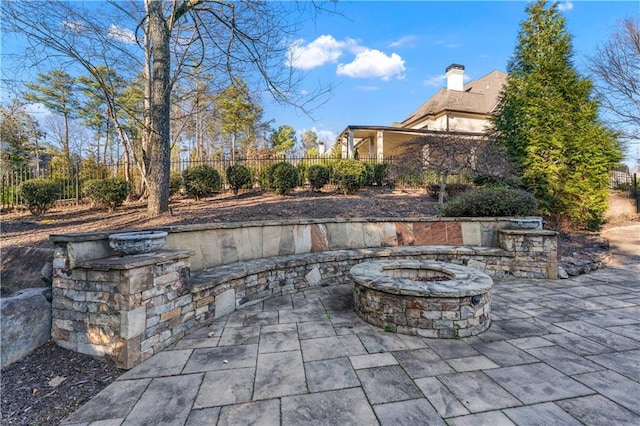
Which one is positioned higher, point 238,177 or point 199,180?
point 238,177

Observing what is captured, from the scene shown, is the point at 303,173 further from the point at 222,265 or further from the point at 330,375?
the point at 330,375

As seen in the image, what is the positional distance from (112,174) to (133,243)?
8298 millimetres

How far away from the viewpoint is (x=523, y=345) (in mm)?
2354

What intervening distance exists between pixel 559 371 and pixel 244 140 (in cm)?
1945


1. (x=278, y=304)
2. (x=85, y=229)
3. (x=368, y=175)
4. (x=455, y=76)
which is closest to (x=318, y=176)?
(x=368, y=175)

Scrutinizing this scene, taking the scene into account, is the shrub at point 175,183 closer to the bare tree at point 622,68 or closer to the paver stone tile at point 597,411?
the paver stone tile at point 597,411

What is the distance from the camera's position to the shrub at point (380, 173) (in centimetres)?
953

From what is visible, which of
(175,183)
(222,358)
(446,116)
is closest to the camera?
(222,358)

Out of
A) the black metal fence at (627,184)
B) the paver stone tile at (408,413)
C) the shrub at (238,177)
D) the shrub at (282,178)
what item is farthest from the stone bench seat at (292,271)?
the black metal fence at (627,184)

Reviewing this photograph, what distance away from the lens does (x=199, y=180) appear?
6.89 metres

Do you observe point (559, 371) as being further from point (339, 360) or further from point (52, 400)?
point (52, 400)

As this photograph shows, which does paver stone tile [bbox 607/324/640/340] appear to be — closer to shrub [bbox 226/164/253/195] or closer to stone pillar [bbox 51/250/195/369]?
stone pillar [bbox 51/250/195/369]

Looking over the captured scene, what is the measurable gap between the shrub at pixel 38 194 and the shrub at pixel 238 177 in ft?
12.3

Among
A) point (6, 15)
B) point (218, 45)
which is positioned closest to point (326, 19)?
point (218, 45)
